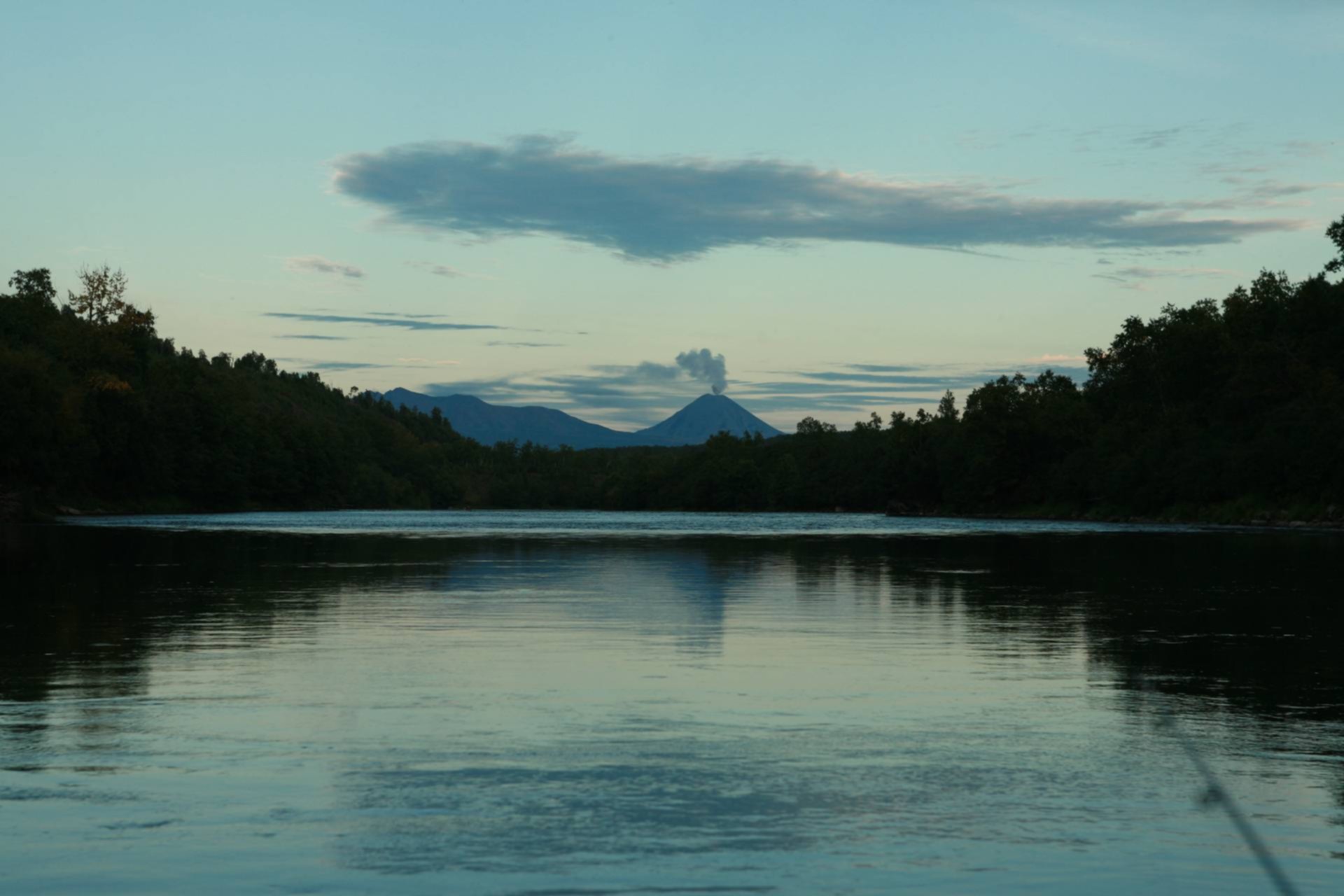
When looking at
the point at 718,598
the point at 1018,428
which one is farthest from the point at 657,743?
the point at 1018,428

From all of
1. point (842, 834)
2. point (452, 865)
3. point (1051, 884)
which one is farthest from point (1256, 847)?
A: point (452, 865)

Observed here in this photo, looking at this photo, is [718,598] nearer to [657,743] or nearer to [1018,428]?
[657,743]

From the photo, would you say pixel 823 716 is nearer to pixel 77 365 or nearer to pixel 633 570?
pixel 633 570

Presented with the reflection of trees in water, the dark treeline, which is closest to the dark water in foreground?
the reflection of trees in water

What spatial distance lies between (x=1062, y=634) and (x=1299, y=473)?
81137mm

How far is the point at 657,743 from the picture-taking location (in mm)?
10094

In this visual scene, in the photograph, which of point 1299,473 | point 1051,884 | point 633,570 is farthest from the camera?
point 1299,473

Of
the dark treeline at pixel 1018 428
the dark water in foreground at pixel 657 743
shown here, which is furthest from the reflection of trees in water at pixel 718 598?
the dark treeline at pixel 1018 428

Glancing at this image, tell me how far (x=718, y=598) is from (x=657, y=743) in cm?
1421

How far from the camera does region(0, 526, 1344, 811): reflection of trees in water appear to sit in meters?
13.8

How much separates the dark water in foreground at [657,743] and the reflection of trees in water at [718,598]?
0.41 feet

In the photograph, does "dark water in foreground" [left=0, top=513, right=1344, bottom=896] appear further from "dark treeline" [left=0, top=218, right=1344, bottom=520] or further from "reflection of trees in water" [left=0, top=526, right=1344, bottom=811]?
"dark treeline" [left=0, top=218, right=1344, bottom=520]

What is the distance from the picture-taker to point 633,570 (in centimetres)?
A: 3316

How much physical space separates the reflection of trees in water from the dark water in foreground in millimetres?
124
